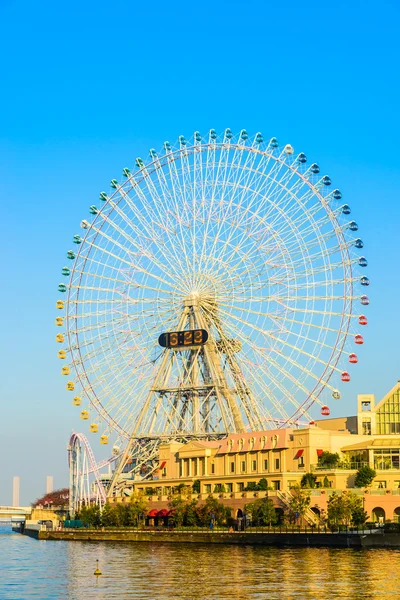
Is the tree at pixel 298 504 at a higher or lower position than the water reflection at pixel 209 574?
higher

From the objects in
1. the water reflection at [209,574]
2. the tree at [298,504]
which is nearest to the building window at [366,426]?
the tree at [298,504]

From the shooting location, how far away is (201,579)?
215 ft

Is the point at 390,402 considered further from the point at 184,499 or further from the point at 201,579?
the point at 201,579

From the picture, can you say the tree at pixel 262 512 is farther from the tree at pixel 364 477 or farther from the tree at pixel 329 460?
the tree at pixel 364 477

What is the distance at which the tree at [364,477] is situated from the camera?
106m

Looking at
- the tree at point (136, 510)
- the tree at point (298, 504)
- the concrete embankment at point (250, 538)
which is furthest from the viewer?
the tree at point (136, 510)

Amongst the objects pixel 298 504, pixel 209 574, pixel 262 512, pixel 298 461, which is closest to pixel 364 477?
pixel 298 504

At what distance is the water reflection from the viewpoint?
194 feet

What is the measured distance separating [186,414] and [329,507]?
113 feet

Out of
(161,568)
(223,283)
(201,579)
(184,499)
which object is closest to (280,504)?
(184,499)

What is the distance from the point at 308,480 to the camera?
357 feet

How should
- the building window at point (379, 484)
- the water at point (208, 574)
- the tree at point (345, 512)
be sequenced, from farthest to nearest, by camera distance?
the building window at point (379, 484)
the tree at point (345, 512)
the water at point (208, 574)

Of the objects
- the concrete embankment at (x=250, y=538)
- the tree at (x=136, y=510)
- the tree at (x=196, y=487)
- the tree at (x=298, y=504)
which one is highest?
the tree at (x=196, y=487)

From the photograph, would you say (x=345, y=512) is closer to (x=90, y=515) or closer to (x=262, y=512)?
(x=262, y=512)
